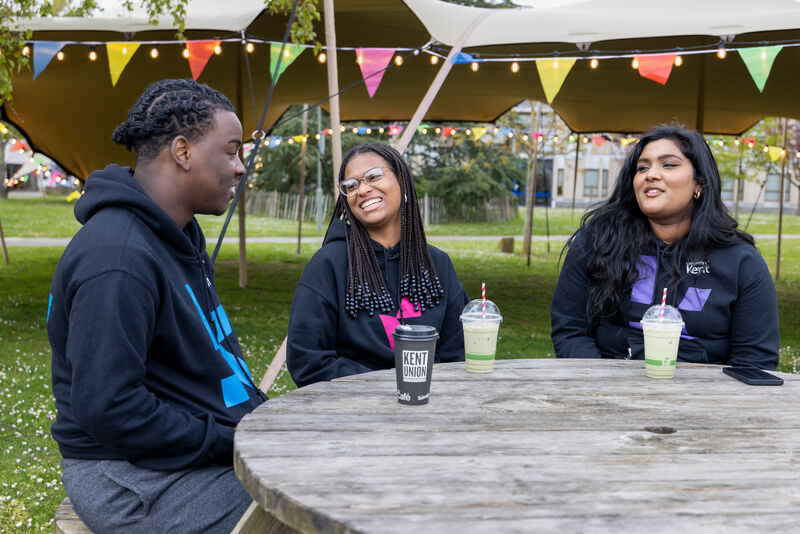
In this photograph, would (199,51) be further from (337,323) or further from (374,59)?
(337,323)

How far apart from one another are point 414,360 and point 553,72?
16.3ft

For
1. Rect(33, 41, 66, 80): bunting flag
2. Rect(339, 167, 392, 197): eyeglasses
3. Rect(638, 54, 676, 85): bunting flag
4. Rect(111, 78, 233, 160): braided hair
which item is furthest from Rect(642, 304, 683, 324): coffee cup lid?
Rect(33, 41, 66, 80): bunting flag

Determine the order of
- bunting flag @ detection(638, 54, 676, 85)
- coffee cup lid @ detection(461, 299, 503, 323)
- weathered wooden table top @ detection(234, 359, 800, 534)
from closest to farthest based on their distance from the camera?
weathered wooden table top @ detection(234, 359, 800, 534), coffee cup lid @ detection(461, 299, 503, 323), bunting flag @ detection(638, 54, 676, 85)

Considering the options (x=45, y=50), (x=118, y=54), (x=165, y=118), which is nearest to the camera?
(x=165, y=118)

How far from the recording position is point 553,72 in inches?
246

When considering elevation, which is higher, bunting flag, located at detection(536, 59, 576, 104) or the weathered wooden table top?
bunting flag, located at detection(536, 59, 576, 104)

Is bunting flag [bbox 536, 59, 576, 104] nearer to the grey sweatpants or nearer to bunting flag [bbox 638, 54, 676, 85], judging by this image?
bunting flag [bbox 638, 54, 676, 85]

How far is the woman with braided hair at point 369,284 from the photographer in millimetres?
2514

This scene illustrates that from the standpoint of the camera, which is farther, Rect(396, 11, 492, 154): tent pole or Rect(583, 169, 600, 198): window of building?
Rect(583, 169, 600, 198): window of building

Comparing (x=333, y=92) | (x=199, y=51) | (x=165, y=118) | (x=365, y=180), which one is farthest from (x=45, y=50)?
(x=165, y=118)

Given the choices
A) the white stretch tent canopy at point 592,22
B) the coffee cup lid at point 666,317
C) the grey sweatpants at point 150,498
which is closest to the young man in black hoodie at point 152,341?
the grey sweatpants at point 150,498

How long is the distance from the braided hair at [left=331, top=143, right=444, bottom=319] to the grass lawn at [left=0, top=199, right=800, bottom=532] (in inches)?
62.2

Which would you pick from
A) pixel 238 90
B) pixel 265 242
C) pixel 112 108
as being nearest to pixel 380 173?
pixel 238 90

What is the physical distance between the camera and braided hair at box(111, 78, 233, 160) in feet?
6.18
